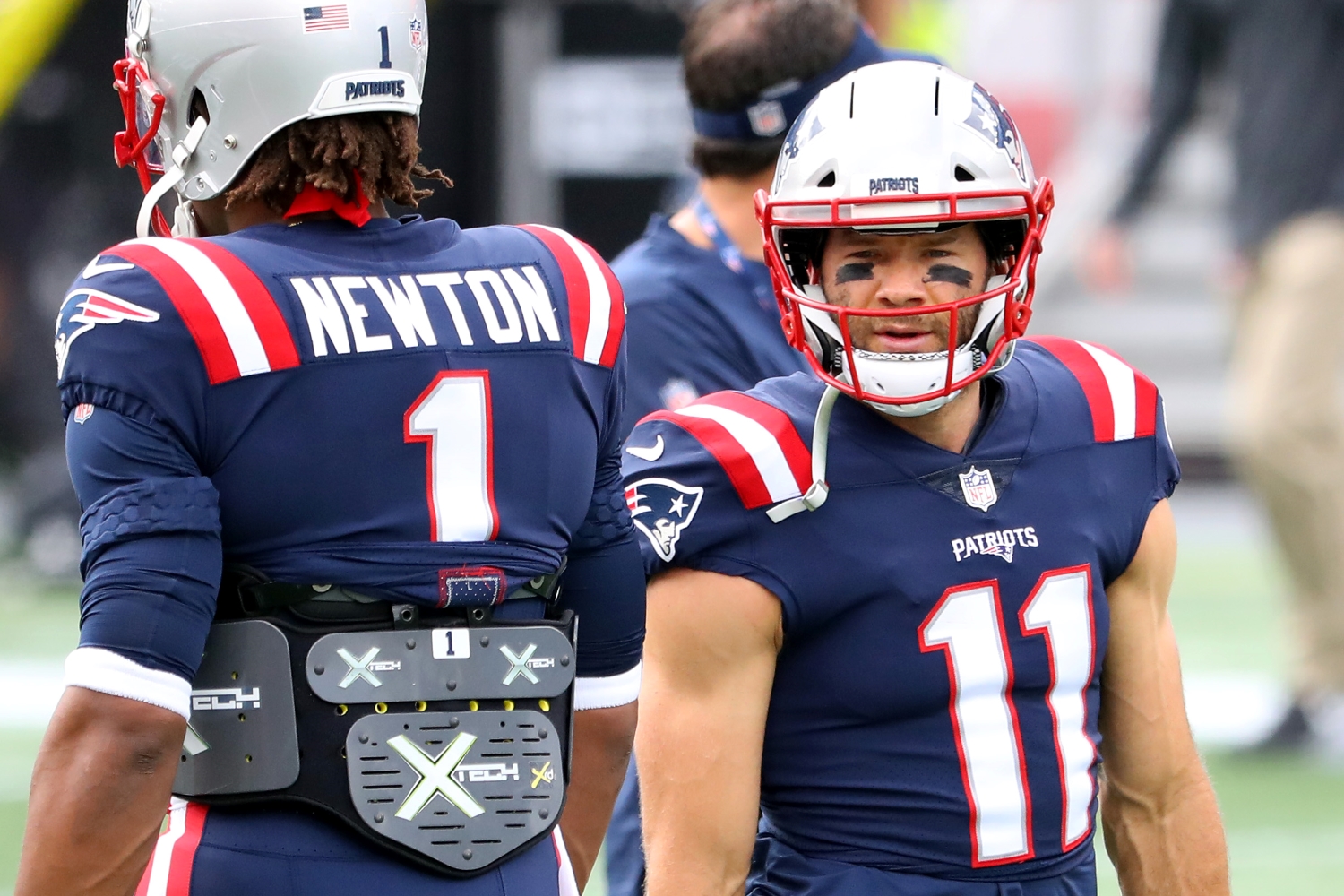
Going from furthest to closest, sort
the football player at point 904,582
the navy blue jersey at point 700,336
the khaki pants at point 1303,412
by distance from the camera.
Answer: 1. the khaki pants at point 1303,412
2. the navy blue jersey at point 700,336
3. the football player at point 904,582

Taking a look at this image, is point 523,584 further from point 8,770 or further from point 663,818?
point 8,770

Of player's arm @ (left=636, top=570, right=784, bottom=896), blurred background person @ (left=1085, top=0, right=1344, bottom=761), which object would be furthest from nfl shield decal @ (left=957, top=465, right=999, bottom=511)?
blurred background person @ (left=1085, top=0, right=1344, bottom=761)

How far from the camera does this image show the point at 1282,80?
23.1ft

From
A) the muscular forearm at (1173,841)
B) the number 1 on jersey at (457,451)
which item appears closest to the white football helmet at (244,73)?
the number 1 on jersey at (457,451)

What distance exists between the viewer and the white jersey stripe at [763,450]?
2438 millimetres

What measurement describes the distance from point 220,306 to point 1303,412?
5430 mm

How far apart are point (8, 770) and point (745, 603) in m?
4.75

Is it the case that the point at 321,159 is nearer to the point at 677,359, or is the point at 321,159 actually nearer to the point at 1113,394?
the point at 1113,394

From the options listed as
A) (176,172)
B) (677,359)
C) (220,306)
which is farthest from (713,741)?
(677,359)

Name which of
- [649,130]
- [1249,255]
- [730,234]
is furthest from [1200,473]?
[730,234]

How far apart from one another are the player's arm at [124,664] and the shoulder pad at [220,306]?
10cm

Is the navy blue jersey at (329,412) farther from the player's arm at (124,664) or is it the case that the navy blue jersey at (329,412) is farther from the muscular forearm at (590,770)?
the muscular forearm at (590,770)

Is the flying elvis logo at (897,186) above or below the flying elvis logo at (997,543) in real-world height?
above

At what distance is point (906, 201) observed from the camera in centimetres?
247
